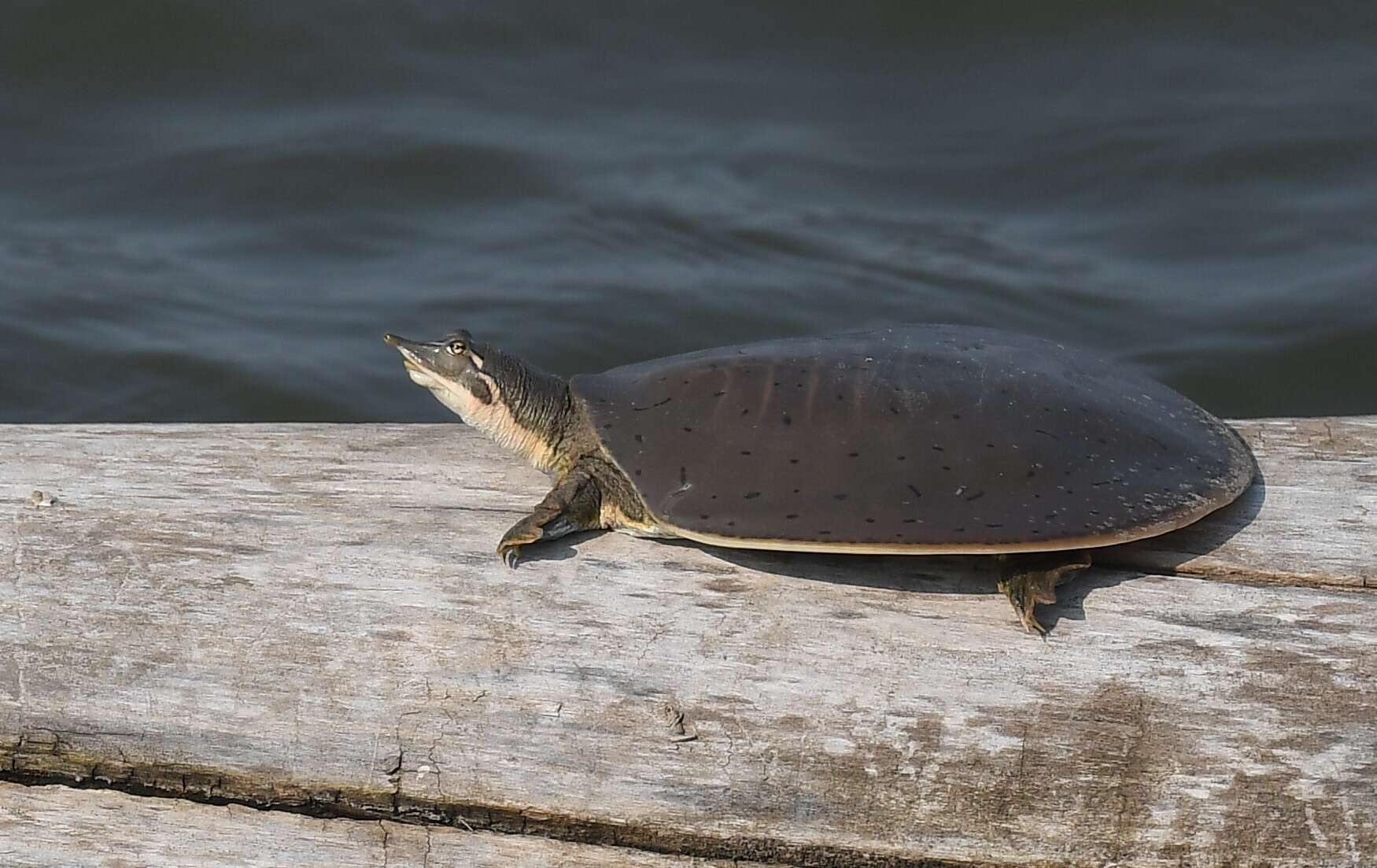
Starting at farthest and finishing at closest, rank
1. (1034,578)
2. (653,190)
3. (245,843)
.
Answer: (653,190) < (1034,578) < (245,843)

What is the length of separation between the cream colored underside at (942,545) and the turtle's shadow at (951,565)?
0.07 meters

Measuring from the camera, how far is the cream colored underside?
178cm

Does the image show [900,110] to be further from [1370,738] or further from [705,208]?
[1370,738]

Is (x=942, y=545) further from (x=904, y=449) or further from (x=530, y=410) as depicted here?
(x=530, y=410)

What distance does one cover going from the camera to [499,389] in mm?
2160

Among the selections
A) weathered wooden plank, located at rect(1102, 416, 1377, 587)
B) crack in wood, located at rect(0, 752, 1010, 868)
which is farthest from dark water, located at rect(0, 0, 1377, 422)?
crack in wood, located at rect(0, 752, 1010, 868)

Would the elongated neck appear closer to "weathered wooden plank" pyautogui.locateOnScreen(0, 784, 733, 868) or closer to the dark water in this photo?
"weathered wooden plank" pyautogui.locateOnScreen(0, 784, 733, 868)

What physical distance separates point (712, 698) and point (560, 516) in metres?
0.39

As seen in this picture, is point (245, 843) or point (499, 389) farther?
point (499, 389)

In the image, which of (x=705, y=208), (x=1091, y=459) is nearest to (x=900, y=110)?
(x=705, y=208)

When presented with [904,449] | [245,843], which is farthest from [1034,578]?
[245,843]

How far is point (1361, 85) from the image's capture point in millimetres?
7105

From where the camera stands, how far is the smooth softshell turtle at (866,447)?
182cm

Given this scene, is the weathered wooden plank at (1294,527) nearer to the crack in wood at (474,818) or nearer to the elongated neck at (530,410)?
the crack in wood at (474,818)
